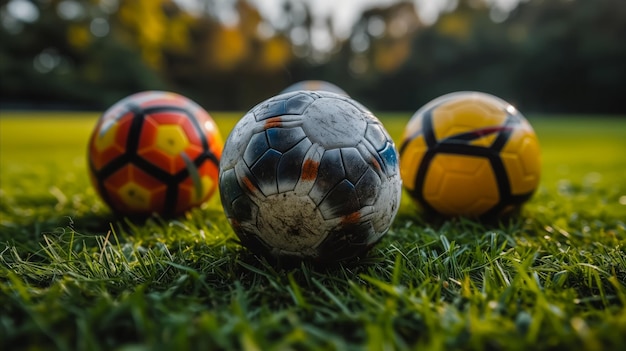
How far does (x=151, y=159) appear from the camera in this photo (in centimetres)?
312

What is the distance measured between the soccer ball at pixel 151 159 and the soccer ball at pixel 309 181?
1054mm

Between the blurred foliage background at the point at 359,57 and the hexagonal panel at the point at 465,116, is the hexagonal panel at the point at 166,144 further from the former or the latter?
the blurred foliage background at the point at 359,57

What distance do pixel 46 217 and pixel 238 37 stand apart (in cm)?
4334

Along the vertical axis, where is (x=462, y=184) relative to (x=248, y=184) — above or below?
below

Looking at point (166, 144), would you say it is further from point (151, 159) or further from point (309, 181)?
point (309, 181)

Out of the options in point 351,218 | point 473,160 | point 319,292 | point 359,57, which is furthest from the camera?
point 359,57

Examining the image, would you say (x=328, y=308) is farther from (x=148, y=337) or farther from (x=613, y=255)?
(x=613, y=255)

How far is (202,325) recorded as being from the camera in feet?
5.01

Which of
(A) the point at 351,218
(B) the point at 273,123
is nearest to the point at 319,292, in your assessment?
(A) the point at 351,218

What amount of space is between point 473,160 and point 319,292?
5.46 feet

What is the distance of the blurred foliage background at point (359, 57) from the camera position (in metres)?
34.3

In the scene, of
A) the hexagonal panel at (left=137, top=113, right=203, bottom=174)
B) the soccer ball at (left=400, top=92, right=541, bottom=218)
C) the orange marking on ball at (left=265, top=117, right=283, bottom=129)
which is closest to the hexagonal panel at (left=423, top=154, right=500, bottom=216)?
the soccer ball at (left=400, top=92, right=541, bottom=218)

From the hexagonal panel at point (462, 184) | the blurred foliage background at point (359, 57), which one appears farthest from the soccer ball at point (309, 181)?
the blurred foliage background at point (359, 57)

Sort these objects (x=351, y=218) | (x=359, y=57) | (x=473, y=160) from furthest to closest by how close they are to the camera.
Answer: (x=359, y=57) → (x=473, y=160) → (x=351, y=218)
